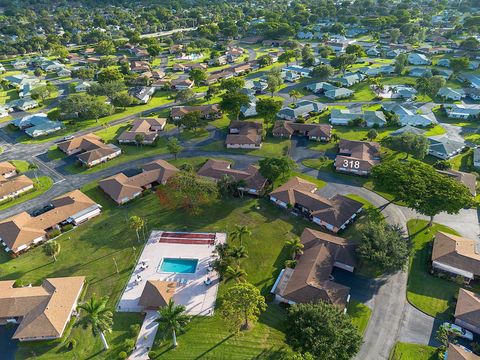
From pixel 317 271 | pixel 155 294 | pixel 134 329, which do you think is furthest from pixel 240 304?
pixel 134 329

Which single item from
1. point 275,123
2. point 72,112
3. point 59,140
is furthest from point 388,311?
point 72,112

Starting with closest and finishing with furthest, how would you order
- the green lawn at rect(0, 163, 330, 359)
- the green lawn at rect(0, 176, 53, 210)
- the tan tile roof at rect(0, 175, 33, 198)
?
the green lawn at rect(0, 163, 330, 359) < the green lawn at rect(0, 176, 53, 210) < the tan tile roof at rect(0, 175, 33, 198)

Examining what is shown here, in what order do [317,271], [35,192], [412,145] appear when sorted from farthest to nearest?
[412,145] → [35,192] → [317,271]

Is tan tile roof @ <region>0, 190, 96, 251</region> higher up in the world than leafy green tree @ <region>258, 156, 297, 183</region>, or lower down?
lower down

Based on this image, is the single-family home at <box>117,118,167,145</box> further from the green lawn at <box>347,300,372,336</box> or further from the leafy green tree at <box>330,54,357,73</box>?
the leafy green tree at <box>330,54,357,73</box>

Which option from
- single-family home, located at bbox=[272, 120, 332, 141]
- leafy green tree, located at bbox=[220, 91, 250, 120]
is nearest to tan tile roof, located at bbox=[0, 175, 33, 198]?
leafy green tree, located at bbox=[220, 91, 250, 120]

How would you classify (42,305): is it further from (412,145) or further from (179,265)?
(412,145)

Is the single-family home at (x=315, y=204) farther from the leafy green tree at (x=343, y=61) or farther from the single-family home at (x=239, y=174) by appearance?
the leafy green tree at (x=343, y=61)
